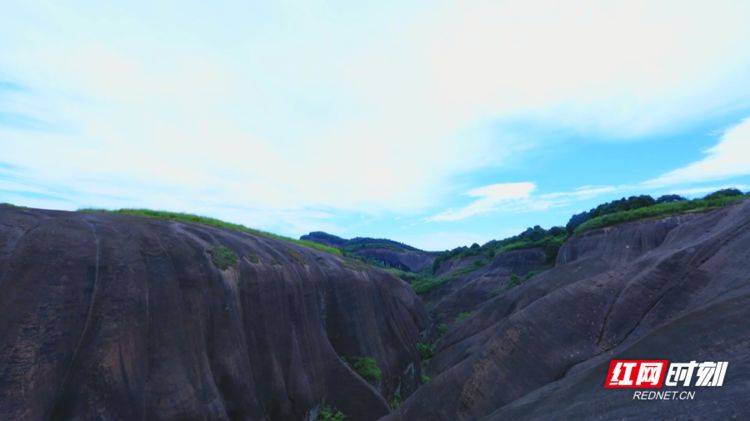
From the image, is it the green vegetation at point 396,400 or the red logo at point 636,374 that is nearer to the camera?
the red logo at point 636,374

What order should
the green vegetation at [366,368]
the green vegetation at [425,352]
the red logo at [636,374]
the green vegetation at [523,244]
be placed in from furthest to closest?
the green vegetation at [523,244] < the green vegetation at [425,352] < the green vegetation at [366,368] < the red logo at [636,374]

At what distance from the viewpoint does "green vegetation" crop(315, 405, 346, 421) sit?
58.9ft

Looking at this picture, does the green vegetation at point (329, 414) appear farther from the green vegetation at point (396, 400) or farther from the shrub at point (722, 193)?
the shrub at point (722, 193)

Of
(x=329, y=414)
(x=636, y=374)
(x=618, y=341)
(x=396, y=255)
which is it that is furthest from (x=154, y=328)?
(x=396, y=255)

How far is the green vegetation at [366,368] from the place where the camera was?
2241cm

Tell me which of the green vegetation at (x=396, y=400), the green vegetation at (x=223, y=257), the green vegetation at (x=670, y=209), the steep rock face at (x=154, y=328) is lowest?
the green vegetation at (x=396, y=400)

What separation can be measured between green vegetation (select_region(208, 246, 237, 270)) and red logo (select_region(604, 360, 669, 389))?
15238 millimetres

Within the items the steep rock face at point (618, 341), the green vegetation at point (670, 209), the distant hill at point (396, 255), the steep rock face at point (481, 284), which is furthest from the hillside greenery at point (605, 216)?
the distant hill at point (396, 255)

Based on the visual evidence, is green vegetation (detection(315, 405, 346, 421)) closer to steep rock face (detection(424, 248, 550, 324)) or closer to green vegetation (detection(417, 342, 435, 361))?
green vegetation (detection(417, 342, 435, 361))

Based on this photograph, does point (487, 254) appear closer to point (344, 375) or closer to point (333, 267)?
point (333, 267)

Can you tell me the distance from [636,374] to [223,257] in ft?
53.1

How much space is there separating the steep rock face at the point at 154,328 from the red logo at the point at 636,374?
12.4 meters

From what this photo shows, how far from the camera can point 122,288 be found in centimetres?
1243

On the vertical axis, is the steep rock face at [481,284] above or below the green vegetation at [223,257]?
below
